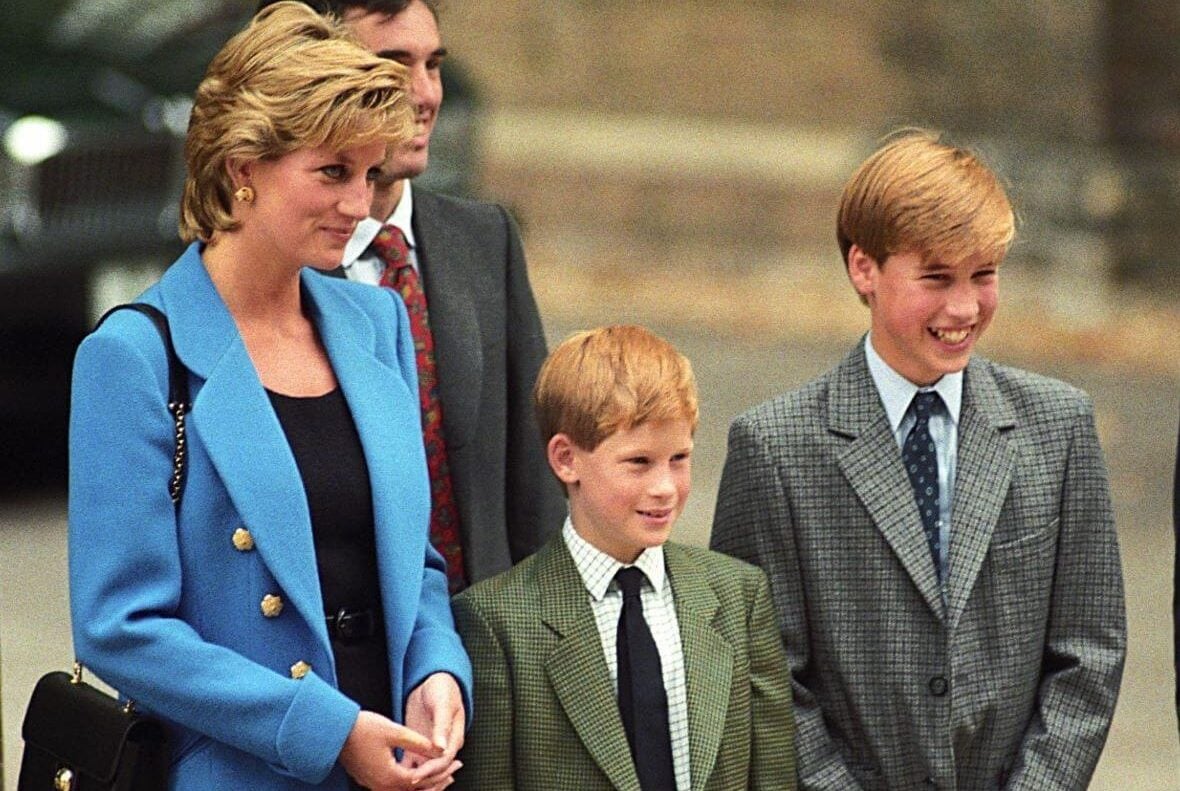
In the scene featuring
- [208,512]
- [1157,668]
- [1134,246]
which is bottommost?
[1157,668]

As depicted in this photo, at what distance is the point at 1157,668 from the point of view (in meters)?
7.07

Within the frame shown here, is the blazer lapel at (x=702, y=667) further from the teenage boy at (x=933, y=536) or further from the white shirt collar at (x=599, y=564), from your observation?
the teenage boy at (x=933, y=536)

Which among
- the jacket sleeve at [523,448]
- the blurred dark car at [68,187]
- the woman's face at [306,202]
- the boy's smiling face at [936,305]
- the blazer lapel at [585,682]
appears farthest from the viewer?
the blurred dark car at [68,187]

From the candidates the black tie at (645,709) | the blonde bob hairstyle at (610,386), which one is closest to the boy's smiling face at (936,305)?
the blonde bob hairstyle at (610,386)

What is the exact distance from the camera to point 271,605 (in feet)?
10.1

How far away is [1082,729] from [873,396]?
0.63m

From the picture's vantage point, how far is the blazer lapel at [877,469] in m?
3.56

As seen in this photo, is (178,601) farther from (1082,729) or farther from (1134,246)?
(1134,246)

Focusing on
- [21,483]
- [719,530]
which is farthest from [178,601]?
[21,483]

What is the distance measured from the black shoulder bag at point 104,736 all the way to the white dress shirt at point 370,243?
0.78m

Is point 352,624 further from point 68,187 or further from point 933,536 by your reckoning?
point 68,187

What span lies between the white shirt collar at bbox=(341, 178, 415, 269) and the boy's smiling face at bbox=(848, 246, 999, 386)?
0.88 m

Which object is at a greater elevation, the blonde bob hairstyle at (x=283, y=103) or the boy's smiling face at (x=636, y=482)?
the blonde bob hairstyle at (x=283, y=103)

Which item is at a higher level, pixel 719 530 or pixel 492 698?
pixel 719 530
